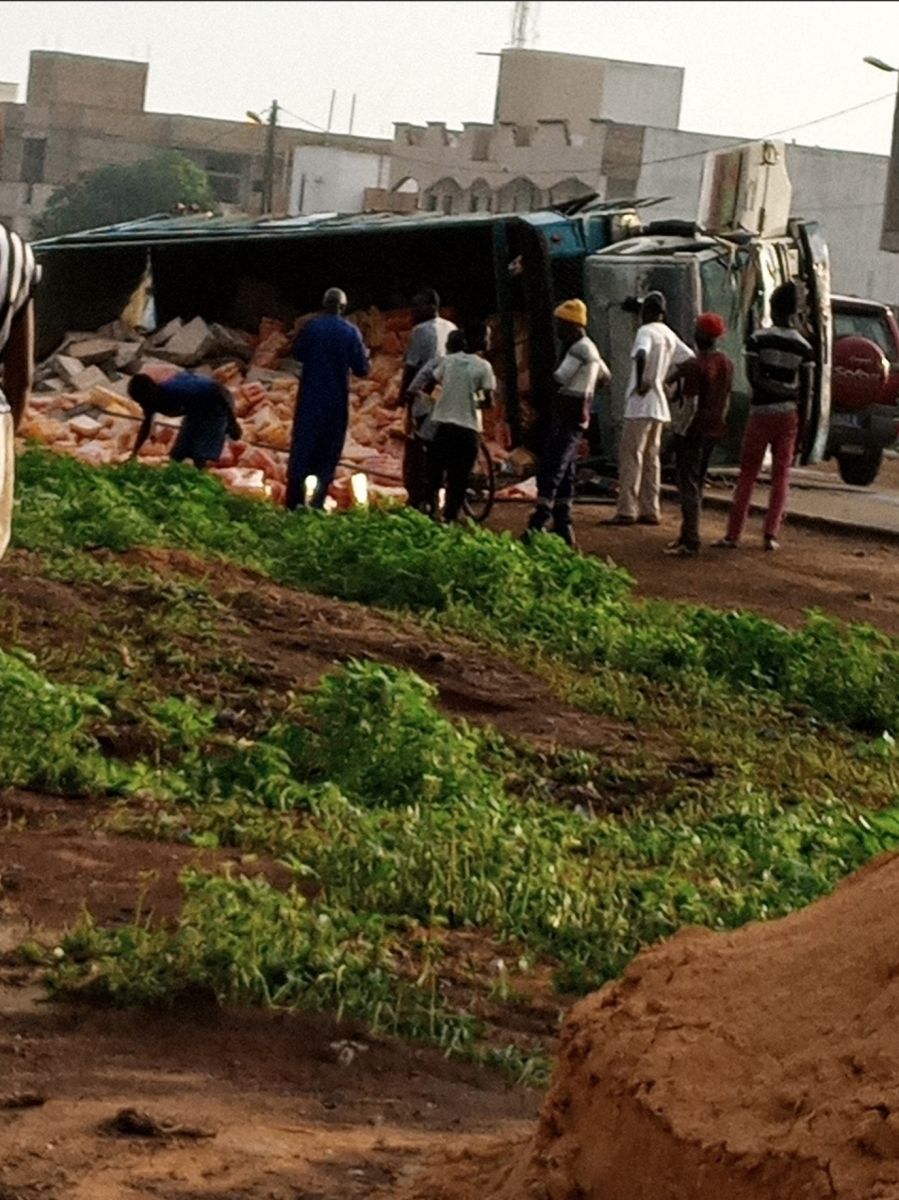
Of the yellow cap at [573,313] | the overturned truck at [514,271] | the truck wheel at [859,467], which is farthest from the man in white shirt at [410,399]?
the truck wheel at [859,467]

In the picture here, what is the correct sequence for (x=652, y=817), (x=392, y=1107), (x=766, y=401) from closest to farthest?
1. (x=392, y=1107)
2. (x=652, y=817)
3. (x=766, y=401)

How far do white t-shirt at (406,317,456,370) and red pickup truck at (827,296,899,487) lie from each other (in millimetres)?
8844

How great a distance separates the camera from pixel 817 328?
825 inches

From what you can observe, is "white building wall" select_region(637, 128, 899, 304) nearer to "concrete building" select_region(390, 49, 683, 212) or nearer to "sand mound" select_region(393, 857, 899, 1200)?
"concrete building" select_region(390, 49, 683, 212)

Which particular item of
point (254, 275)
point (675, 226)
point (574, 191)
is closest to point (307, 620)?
point (675, 226)

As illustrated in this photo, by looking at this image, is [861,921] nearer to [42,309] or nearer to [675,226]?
[675,226]

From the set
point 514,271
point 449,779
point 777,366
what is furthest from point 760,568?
point 449,779

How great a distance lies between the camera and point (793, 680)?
12.1 metres

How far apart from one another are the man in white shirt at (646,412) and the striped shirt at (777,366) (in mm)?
1140

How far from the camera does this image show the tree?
65.9 metres

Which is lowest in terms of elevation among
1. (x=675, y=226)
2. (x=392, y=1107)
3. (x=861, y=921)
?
(x=392, y=1107)

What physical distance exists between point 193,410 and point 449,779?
9587 mm

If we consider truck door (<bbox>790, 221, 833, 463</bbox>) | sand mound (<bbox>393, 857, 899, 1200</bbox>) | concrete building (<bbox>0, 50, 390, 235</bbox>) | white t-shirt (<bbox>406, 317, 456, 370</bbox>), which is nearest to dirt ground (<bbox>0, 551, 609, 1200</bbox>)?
sand mound (<bbox>393, 857, 899, 1200</bbox>)

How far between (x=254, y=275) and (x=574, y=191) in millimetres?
40449
